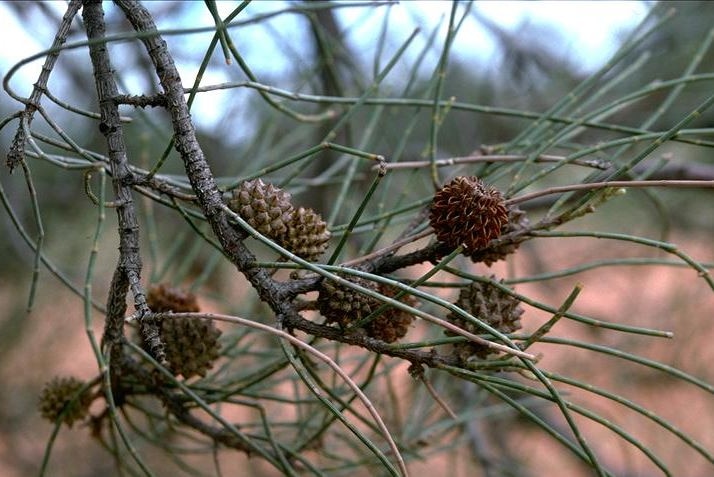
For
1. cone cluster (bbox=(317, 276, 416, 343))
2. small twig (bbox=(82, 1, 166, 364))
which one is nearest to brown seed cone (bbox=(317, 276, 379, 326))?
cone cluster (bbox=(317, 276, 416, 343))

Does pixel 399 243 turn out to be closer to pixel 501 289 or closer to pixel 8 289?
pixel 501 289

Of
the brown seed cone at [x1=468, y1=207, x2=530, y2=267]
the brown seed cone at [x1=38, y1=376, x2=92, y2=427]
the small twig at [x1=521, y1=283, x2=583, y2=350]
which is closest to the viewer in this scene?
the small twig at [x1=521, y1=283, x2=583, y2=350]

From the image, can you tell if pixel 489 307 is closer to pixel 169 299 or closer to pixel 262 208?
pixel 262 208

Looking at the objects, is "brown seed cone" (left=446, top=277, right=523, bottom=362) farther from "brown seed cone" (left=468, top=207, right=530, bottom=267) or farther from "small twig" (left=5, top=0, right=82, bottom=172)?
"small twig" (left=5, top=0, right=82, bottom=172)

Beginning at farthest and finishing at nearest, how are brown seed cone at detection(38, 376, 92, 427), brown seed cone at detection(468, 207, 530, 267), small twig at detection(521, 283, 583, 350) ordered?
1. brown seed cone at detection(38, 376, 92, 427)
2. brown seed cone at detection(468, 207, 530, 267)
3. small twig at detection(521, 283, 583, 350)

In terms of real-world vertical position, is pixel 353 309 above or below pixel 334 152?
below

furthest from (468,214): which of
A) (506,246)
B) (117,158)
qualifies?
(117,158)

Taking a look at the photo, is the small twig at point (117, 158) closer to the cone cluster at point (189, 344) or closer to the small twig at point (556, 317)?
the cone cluster at point (189, 344)
